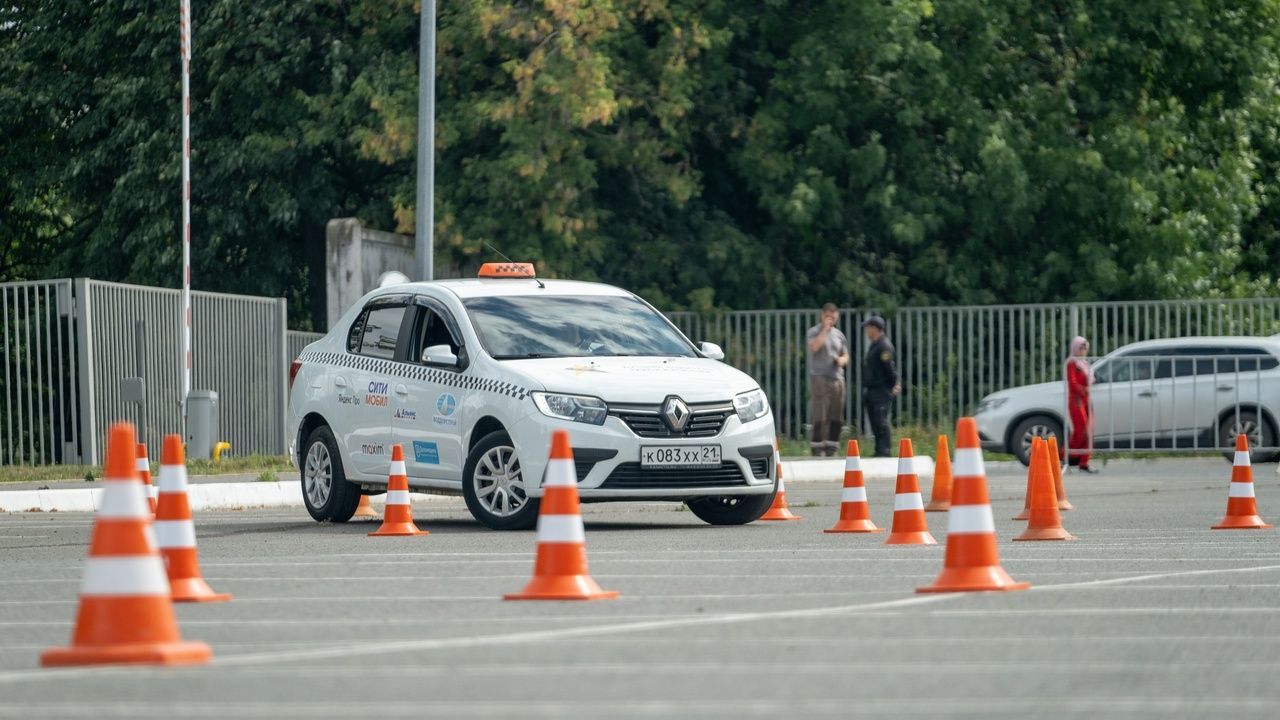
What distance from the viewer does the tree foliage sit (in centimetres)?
3070

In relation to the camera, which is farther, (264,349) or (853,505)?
(264,349)

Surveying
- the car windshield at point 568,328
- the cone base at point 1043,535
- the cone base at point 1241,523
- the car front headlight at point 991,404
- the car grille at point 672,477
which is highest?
the car windshield at point 568,328

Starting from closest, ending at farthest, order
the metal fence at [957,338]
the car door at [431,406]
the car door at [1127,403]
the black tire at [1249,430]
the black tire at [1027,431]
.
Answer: the car door at [431,406]
the black tire at [1249,430]
the car door at [1127,403]
the black tire at [1027,431]
the metal fence at [957,338]

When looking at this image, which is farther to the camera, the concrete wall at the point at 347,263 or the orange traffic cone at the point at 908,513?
the concrete wall at the point at 347,263

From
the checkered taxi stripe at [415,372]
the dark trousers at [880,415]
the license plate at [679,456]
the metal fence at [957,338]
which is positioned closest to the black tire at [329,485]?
the checkered taxi stripe at [415,372]

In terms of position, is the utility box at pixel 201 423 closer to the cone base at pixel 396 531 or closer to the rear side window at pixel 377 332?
the rear side window at pixel 377 332

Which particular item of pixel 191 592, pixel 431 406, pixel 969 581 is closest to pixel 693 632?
pixel 969 581

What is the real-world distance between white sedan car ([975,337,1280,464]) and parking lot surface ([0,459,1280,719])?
12168 mm

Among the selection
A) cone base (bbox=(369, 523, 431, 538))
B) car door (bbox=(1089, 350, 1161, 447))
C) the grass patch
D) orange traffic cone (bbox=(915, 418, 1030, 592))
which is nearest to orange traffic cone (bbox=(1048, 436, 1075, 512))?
cone base (bbox=(369, 523, 431, 538))

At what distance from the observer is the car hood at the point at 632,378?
1483cm

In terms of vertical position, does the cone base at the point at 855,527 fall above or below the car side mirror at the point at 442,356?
below

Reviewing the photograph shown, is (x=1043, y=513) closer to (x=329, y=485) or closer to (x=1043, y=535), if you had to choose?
(x=1043, y=535)

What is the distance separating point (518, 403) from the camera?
1486 cm

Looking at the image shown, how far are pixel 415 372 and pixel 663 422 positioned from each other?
2.08 meters
